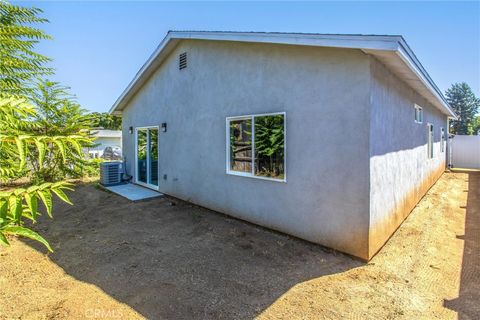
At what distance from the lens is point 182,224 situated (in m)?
6.31

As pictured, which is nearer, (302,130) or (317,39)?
(317,39)

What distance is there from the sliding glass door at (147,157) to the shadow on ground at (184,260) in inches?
131

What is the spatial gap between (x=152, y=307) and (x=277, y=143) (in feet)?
11.9

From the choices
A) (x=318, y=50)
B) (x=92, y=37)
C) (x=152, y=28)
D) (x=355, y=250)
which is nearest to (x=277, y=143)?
(x=318, y=50)

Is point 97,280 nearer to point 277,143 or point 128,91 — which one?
point 277,143

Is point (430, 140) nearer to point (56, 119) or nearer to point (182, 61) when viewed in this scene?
point (182, 61)

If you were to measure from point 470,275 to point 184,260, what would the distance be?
14.3 ft

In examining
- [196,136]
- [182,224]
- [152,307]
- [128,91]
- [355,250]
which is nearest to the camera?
[152,307]

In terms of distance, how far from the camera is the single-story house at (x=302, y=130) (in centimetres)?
445

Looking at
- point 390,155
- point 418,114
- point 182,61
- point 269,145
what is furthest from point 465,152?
point 182,61

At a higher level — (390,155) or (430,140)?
(430,140)

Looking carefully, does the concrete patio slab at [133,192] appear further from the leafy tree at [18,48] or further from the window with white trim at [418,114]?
the window with white trim at [418,114]

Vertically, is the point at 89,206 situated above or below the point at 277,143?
below

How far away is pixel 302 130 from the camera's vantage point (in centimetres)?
509
